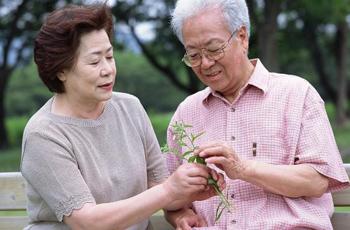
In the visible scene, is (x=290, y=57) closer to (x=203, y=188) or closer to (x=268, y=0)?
(x=268, y=0)

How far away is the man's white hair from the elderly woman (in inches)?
12.2

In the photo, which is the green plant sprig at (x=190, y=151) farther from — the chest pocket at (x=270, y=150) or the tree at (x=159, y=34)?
the tree at (x=159, y=34)

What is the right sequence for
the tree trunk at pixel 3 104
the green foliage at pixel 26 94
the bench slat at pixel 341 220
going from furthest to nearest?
the green foliage at pixel 26 94 → the tree trunk at pixel 3 104 → the bench slat at pixel 341 220

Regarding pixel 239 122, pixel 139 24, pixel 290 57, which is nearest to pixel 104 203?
pixel 239 122

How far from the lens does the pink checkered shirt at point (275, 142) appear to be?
2990mm

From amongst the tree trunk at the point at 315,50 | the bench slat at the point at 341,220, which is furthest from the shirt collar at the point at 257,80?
the tree trunk at the point at 315,50

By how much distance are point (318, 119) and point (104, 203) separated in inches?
37.6

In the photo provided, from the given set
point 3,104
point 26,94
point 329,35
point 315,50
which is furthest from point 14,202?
point 26,94

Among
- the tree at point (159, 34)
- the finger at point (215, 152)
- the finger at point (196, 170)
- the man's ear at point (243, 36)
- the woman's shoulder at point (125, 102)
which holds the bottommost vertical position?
the tree at point (159, 34)

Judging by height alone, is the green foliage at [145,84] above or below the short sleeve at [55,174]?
below

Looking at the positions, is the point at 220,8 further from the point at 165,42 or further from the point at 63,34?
the point at 165,42

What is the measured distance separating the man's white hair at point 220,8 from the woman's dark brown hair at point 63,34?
1.11ft

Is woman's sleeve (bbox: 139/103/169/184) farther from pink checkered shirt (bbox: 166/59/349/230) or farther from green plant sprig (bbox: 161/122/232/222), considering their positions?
pink checkered shirt (bbox: 166/59/349/230)

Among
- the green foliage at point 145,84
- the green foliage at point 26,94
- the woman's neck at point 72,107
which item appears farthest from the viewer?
the green foliage at point 145,84
